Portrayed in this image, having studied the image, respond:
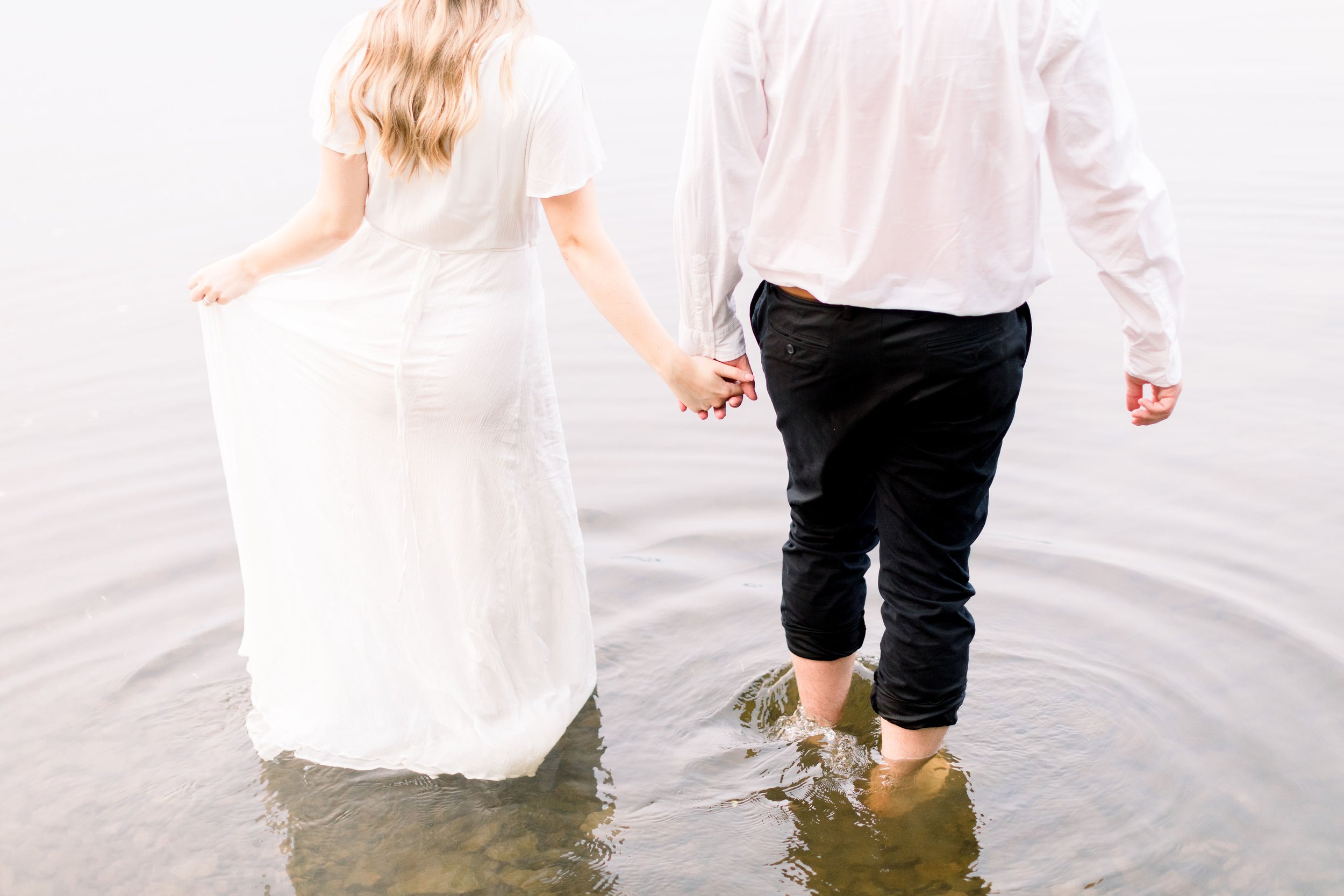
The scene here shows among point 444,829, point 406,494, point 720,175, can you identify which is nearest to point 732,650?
point 444,829

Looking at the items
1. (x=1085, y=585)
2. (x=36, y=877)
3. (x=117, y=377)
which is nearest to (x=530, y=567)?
(x=36, y=877)

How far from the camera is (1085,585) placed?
3.19 metres

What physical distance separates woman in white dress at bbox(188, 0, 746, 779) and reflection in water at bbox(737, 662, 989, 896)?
53 cm

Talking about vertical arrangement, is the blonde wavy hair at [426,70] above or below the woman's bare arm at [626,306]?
above

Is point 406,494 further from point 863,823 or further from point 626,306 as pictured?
point 863,823

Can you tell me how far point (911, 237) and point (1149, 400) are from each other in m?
0.60

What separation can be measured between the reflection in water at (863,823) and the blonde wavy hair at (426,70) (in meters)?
1.44

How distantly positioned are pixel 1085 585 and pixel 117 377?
13.2 feet

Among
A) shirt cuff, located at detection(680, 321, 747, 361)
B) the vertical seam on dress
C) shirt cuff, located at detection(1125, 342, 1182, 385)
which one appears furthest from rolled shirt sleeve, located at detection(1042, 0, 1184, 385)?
the vertical seam on dress

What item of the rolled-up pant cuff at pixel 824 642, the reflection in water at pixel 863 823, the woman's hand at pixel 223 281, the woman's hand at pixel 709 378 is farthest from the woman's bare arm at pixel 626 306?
the reflection in water at pixel 863 823

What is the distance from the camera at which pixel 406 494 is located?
2.42 metres

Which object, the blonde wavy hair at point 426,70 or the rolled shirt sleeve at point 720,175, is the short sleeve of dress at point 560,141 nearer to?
the blonde wavy hair at point 426,70

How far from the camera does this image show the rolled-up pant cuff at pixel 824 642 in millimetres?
2441

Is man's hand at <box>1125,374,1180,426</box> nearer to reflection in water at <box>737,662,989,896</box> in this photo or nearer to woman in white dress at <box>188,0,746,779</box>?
woman in white dress at <box>188,0,746,779</box>
